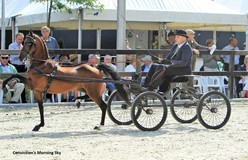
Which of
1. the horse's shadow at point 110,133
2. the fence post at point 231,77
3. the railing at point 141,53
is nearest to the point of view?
the horse's shadow at point 110,133

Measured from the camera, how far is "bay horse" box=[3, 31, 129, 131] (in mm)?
9945

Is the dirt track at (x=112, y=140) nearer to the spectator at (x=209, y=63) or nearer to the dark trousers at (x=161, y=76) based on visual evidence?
the dark trousers at (x=161, y=76)

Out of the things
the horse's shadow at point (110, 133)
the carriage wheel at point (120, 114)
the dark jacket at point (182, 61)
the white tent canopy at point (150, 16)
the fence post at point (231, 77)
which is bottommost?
the horse's shadow at point (110, 133)

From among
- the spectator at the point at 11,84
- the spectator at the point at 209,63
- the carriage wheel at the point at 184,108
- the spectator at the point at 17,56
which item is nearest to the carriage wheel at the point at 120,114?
the carriage wheel at the point at 184,108

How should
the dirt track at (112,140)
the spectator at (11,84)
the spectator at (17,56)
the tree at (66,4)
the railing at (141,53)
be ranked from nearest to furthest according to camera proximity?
the dirt track at (112,140) → the railing at (141,53) → the spectator at (11,84) → the spectator at (17,56) → the tree at (66,4)

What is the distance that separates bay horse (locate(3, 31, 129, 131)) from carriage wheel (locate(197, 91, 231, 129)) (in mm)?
1266

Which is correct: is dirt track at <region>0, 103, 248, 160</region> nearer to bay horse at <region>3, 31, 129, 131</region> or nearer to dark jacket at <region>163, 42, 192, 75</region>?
bay horse at <region>3, 31, 129, 131</region>

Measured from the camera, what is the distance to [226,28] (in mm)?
20531

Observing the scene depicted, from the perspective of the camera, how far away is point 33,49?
998 cm

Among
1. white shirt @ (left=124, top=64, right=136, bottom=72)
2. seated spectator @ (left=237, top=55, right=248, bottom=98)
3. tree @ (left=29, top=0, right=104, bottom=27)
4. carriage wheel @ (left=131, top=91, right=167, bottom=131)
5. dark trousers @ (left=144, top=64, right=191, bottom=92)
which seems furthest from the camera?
tree @ (left=29, top=0, right=104, bottom=27)

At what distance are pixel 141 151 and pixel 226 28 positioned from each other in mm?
13338

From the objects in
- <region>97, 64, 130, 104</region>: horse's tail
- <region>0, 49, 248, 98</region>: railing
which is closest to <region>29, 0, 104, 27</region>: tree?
<region>0, 49, 248, 98</region>: railing

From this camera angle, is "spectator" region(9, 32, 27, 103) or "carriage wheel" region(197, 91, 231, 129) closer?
"carriage wheel" region(197, 91, 231, 129)

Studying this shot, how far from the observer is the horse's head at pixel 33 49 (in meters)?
9.95
